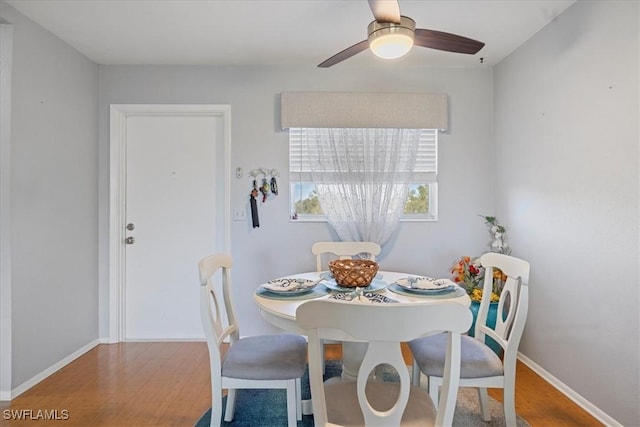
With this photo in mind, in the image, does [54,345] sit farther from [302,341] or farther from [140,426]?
[302,341]

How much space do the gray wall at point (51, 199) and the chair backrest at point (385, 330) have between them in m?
2.16

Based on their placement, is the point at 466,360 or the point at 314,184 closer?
the point at 466,360

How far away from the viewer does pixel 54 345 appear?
2.42 metres

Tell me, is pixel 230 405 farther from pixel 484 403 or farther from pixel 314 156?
A: pixel 314 156

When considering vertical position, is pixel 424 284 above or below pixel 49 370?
above

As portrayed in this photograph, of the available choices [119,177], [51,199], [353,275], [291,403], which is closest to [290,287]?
[353,275]

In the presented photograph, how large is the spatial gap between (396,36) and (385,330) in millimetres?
1282

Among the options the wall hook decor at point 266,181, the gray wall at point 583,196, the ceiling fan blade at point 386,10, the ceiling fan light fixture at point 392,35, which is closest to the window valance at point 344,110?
the wall hook decor at point 266,181

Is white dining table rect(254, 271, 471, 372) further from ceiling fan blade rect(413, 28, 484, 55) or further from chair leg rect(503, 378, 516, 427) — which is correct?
ceiling fan blade rect(413, 28, 484, 55)

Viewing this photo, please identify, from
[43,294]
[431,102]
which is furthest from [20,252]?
[431,102]

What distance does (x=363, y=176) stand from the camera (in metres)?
2.82

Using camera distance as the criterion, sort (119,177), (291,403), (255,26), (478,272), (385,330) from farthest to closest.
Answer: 1. (119,177)
2. (478,272)
3. (255,26)
4. (291,403)
5. (385,330)

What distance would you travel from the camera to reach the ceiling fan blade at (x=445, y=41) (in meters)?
1.66

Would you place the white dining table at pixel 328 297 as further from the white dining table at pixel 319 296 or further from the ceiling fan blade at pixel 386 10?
the ceiling fan blade at pixel 386 10
